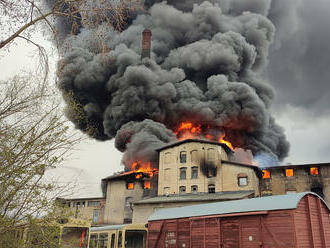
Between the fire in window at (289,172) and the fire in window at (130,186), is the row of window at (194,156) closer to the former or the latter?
the fire in window at (130,186)

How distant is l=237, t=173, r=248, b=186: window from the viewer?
35531 millimetres

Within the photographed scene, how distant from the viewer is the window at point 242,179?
1399 inches

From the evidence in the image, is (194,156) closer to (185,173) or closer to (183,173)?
(185,173)

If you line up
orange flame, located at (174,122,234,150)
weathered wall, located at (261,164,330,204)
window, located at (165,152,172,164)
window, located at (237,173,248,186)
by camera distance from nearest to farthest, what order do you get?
weathered wall, located at (261,164,330,204) < window, located at (237,173,248,186) < window, located at (165,152,172,164) < orange flame, located at (174,122,234,150)

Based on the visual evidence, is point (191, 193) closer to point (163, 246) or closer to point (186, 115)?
point (163, 246)

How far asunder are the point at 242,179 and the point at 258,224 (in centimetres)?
2120

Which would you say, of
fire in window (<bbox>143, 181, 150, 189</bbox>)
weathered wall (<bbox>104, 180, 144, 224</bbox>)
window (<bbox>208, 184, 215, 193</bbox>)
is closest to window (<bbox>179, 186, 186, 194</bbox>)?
window (<bbox>208, 184, 215, 193</bbox>)

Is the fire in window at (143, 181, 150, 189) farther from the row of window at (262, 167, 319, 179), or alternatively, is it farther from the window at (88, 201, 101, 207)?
the row of window at (262, 167, 319, 179)

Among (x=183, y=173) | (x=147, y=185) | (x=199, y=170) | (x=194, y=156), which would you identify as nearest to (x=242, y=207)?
(x=199, y=170)

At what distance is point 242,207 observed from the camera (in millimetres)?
16281

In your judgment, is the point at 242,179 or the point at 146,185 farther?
the point at 146,185

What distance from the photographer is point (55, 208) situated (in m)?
7.04

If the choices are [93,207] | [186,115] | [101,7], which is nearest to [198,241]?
[101,7]

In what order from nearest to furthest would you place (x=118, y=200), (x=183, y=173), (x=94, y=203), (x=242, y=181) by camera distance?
(x=242, y=181), (x=183, y=173), (x=118, y=200), (x=94, y=203)
